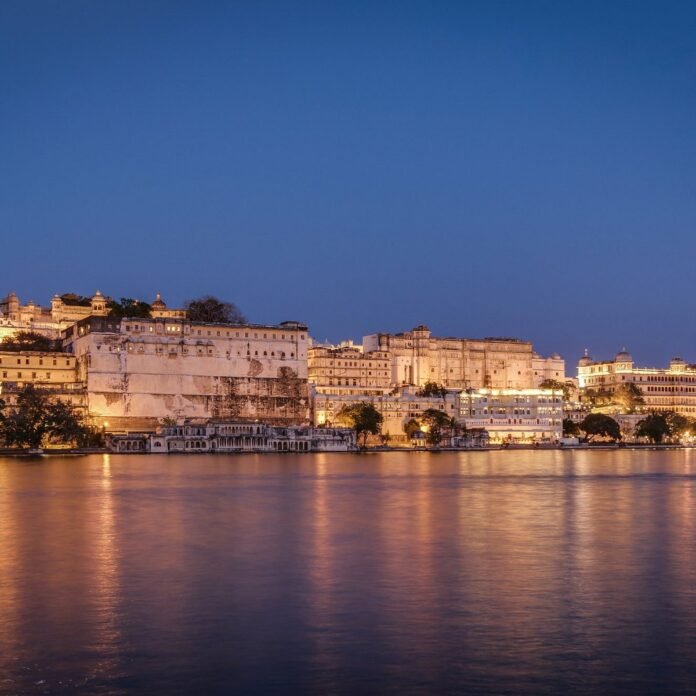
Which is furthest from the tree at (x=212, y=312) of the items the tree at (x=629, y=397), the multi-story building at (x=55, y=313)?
the tree at (x=629, y=397)

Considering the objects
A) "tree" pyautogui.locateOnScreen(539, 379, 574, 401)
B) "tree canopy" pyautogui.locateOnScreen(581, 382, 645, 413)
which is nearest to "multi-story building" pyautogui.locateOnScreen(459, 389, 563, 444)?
"tree" pyautogui.locateOnScreen(539, 379, 574, 401)

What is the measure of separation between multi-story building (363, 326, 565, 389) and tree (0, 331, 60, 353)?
2914cm

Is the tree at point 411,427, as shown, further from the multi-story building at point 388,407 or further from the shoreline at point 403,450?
the shoreline at point 403,450

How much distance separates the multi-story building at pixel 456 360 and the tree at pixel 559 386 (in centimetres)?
161

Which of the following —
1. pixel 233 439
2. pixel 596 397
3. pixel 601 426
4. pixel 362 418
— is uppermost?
pixel 596 397

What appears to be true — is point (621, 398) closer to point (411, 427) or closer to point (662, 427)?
point (662, 427)

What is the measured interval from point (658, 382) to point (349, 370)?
44605 millimetres

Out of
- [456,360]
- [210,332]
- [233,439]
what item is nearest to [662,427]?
[456,360]

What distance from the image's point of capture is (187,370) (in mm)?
83250

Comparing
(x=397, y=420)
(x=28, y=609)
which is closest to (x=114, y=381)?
(x=397, y=420)

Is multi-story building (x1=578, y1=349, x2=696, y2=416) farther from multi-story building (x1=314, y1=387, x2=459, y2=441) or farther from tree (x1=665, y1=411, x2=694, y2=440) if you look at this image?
multi-story building (x1=314, y1=387, x2=459, y2=441)

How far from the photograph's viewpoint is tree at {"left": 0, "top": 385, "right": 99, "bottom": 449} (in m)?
66.5

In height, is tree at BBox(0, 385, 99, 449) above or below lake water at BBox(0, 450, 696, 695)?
above

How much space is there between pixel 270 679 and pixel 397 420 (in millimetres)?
77313
